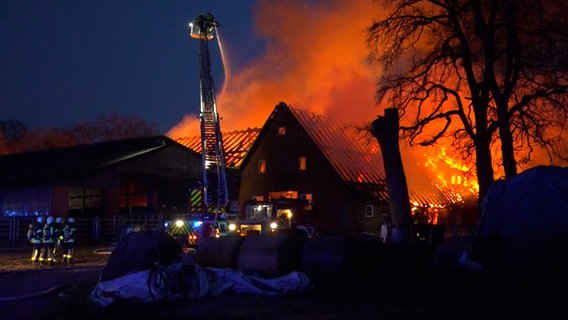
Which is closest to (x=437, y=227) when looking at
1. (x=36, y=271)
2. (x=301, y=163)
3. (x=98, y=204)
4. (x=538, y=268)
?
(x=538, y=268)

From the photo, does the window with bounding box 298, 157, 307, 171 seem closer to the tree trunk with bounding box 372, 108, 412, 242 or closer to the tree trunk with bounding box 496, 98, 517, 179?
the tree trunk with bounding box 496, 98, 517, 179

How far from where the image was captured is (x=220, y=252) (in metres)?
12.9

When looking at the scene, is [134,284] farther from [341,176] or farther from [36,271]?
[341,176]

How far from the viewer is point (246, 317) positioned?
8.31m

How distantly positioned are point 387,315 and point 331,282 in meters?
3.41

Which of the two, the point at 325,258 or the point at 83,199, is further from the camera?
the point at 83,199

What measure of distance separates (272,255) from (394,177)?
542 cm

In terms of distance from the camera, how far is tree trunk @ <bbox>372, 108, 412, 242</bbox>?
1597cm

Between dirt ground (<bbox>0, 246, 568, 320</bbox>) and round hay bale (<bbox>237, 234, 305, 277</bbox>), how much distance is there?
874mm

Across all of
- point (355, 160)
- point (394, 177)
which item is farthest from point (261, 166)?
point (394, 177)

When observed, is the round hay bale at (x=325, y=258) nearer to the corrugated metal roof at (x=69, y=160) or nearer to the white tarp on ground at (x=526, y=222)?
the white tarp on ground at (x=526, y=222)

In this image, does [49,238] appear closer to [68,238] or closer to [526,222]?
[68,238]

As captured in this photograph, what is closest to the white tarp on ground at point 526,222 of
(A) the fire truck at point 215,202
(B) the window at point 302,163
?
(A) the fire truck at point 215,202

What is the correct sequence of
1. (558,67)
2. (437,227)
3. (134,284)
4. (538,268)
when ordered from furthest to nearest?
(437,227) < (558,67) < (538,268) < (134,284)
